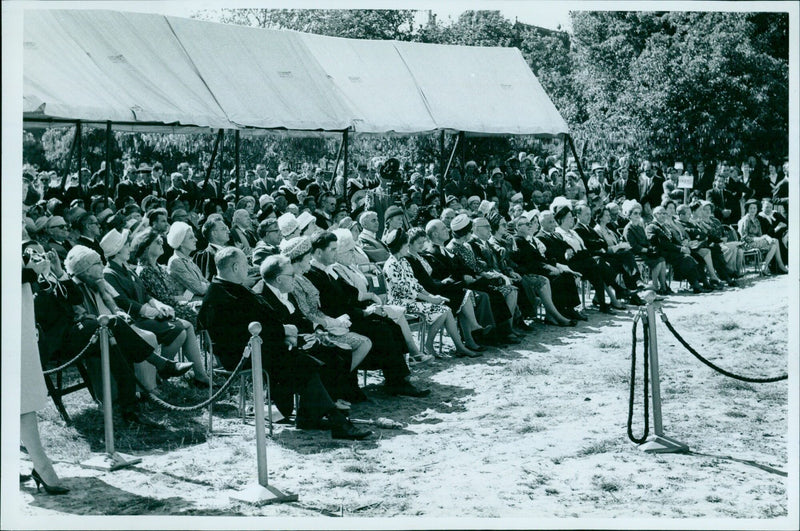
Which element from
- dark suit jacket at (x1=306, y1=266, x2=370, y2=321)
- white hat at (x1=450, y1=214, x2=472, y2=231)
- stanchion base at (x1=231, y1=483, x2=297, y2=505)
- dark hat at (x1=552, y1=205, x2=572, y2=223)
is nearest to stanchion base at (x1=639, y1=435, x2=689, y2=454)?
stanchion base at (x1=231, y1=483, x2=297, y2=505)

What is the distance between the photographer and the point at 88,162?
2164 centimetres

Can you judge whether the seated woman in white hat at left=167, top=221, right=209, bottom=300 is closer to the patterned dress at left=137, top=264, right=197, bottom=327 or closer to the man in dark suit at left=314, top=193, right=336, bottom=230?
the patterned dress at left=137, top=264, right=197, bottom=327

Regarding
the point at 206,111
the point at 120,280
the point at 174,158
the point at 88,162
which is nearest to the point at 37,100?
the point at 206,111

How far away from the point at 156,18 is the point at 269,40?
1913 mm

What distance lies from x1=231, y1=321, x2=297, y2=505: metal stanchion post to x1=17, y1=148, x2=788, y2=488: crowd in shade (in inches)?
41.3

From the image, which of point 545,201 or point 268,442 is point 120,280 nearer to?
point 268,442

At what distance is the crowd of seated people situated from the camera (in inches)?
258

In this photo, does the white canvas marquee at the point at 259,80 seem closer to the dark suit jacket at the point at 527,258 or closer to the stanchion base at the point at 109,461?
the dark suit jacket at the point at 527,258

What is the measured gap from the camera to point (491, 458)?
6184 millimetres

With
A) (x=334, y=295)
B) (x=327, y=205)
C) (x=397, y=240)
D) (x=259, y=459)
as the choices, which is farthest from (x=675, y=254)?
(x=259, y=459)

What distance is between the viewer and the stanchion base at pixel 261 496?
534 centimetres

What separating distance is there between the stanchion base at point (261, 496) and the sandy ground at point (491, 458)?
2.1 inches

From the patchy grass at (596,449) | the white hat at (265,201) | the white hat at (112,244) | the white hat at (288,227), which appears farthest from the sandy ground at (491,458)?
the white hat at (265,201)

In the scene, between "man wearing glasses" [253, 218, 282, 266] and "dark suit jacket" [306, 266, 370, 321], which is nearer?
"dark suit jacket" [306, 266, 370, 321]
